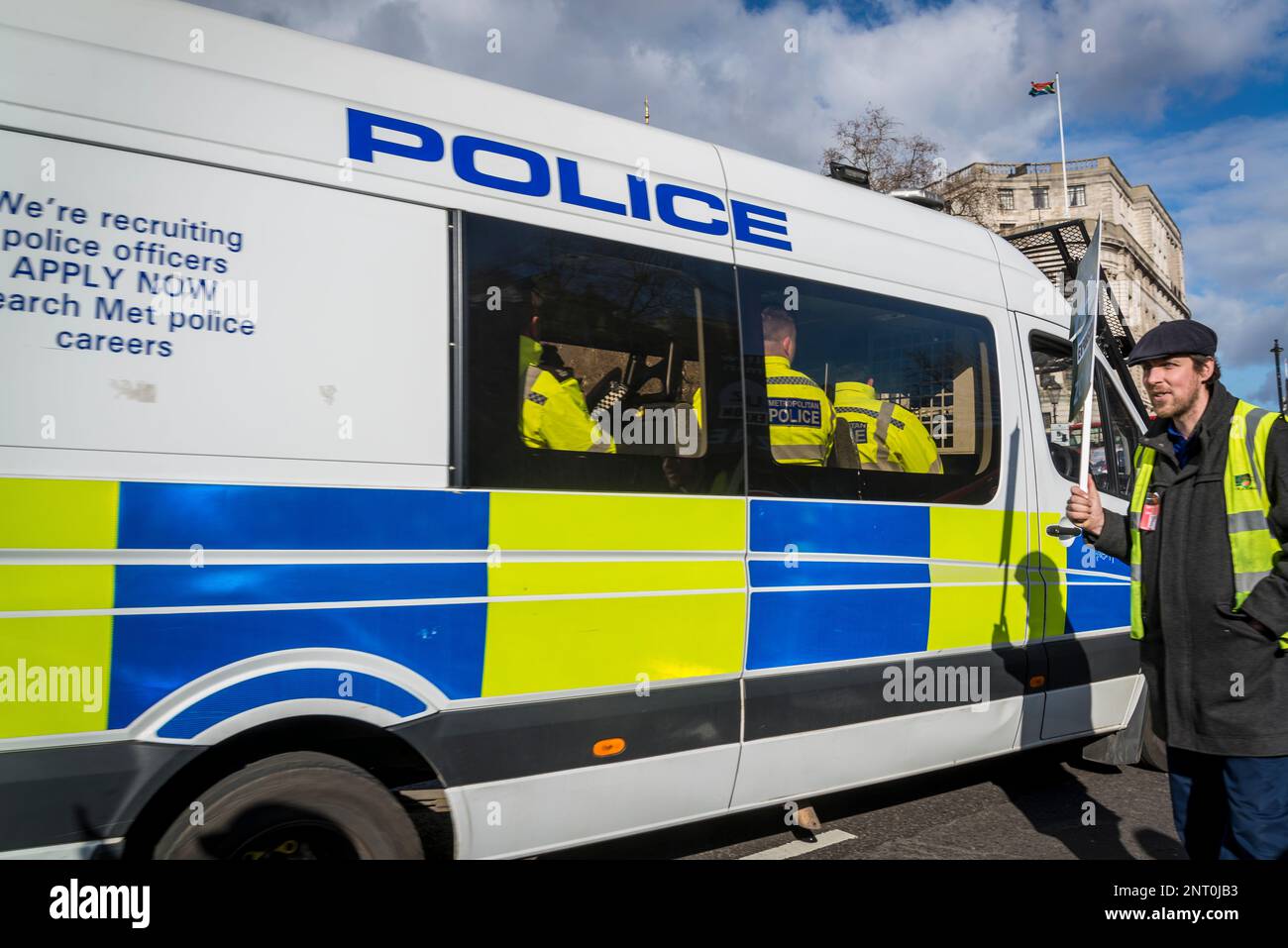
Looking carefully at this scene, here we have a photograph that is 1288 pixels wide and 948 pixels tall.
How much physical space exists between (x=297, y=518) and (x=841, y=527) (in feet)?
6.48

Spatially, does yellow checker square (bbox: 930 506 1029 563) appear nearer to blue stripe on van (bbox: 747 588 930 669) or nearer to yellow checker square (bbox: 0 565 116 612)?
blue stripe on van (bbox: 747 588 930 669)

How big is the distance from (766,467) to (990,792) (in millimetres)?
2487

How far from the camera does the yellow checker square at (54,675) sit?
7.00ft

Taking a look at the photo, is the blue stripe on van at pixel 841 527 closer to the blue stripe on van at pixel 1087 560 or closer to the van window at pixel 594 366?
the van window at pixel 594 366

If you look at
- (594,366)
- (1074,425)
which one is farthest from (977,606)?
(594,366)

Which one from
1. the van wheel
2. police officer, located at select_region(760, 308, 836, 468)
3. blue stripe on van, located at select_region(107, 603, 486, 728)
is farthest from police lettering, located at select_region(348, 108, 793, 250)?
the van wheel

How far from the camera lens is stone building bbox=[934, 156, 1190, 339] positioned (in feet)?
179

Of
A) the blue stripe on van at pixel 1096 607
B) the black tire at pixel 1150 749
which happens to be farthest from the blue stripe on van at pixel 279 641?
the black tire at pixel 1150 749

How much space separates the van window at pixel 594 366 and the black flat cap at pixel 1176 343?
4.14ft

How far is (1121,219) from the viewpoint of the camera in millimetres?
60094

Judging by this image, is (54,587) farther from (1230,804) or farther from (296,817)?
(1230,804)

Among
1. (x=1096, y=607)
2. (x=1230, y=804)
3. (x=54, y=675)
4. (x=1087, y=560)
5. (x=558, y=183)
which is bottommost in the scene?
(x=1230, y=804)
